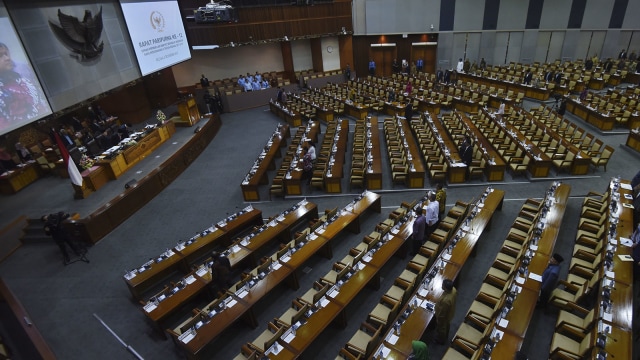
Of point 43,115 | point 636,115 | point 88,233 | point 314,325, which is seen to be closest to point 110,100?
point 43,115

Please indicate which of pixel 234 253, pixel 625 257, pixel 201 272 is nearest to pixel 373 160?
pixel 234 253

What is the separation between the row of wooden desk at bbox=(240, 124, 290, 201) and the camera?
11.8 meters

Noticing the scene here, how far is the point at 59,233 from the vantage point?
936cm

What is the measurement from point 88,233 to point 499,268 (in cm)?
1091

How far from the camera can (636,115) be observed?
45.0 feet

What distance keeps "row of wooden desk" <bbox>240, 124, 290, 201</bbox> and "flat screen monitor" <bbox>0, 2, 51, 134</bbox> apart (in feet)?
20.4

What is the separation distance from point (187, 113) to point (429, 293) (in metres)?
14.7

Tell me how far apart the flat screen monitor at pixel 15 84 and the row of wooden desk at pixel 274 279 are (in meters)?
7.51

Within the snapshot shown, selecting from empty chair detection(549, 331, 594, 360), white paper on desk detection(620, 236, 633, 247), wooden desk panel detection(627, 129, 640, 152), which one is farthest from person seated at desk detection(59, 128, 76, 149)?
wooden desk panel detection(627, 129, 640, 152)

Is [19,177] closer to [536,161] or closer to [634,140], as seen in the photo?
[536,161]

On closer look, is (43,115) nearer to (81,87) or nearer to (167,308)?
(81,87)

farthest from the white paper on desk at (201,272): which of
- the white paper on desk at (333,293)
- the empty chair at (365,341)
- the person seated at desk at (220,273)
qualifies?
the empty chair at (365,341)

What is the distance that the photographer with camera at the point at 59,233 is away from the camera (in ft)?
30.3

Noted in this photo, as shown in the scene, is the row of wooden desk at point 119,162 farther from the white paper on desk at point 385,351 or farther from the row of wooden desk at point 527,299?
the row of wooden desk at point 527,299
